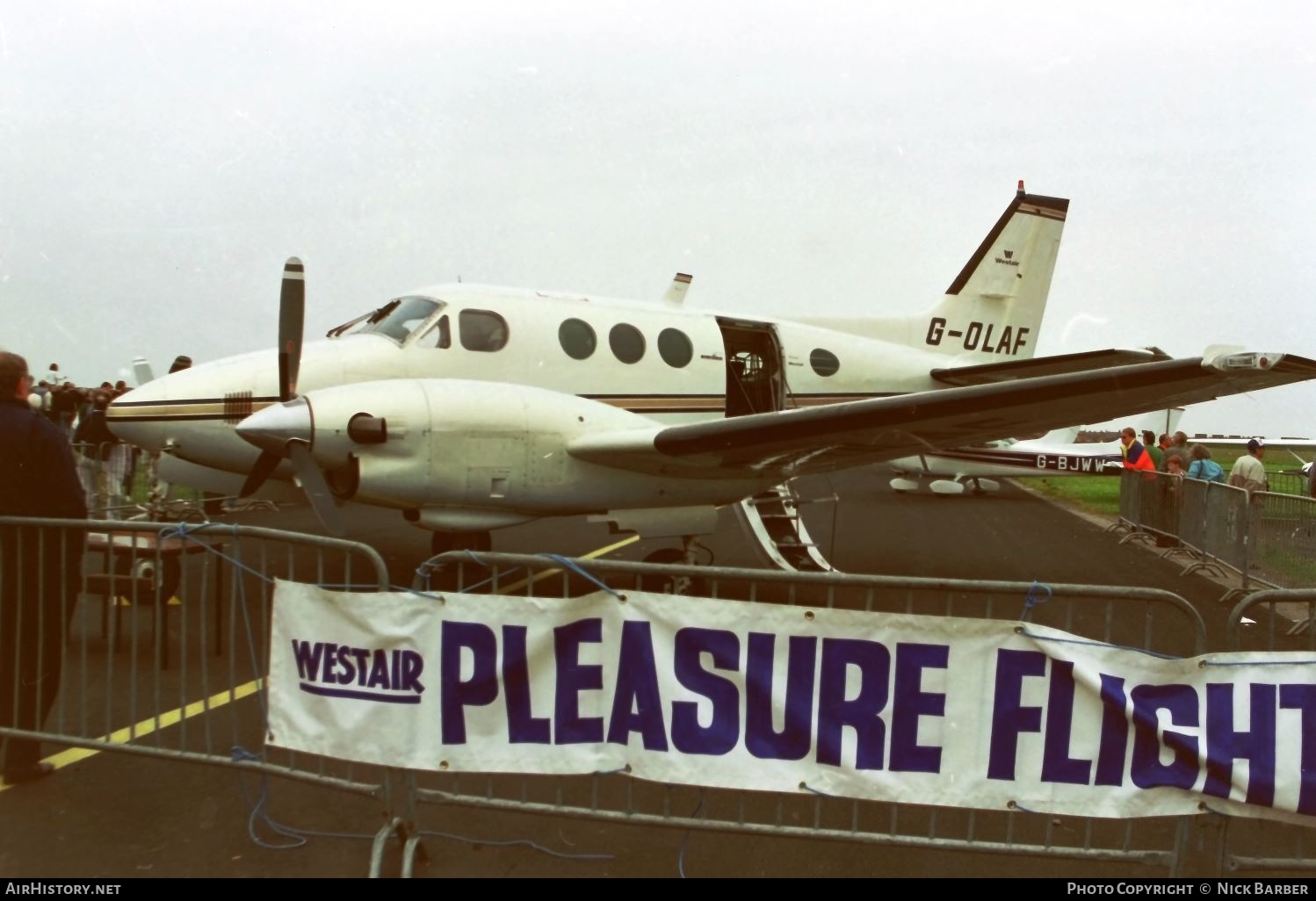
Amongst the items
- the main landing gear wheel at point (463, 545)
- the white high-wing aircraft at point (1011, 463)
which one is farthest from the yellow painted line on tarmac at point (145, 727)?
the white high-wing aircraft at point (1011, 463)

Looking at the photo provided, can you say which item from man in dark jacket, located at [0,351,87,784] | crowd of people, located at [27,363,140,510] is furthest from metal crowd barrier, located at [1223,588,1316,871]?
crowd of people, located at [27,363,140,510]

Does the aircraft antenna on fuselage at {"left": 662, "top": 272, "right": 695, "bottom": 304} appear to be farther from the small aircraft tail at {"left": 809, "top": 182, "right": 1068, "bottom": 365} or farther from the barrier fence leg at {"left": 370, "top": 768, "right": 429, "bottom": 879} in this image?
the barrier fence leg at {"left": 370, "top": 768, "right": 429, "bottom": 879}

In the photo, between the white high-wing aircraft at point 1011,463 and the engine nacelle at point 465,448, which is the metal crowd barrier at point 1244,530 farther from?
the engine nacelle at point 465,448

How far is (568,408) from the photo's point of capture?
28.3ft

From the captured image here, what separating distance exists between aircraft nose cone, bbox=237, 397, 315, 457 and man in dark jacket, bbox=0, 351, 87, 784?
241 centimetres

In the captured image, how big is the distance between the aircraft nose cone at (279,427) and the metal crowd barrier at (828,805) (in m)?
3.12


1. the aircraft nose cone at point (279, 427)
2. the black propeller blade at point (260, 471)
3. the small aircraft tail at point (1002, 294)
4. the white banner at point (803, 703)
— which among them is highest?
the small aircraft tail at point (1002, 294)

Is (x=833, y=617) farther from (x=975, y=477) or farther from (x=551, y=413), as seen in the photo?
(x=975, y=477)

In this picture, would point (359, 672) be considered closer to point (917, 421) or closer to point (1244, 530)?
point (917, 421)

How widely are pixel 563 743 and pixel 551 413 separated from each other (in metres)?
5.02

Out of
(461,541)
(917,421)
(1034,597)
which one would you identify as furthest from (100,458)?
(1034,597)

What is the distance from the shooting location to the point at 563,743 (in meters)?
3.69

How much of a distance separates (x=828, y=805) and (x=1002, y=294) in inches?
469

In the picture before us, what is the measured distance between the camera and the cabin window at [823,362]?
1186 centimetres
